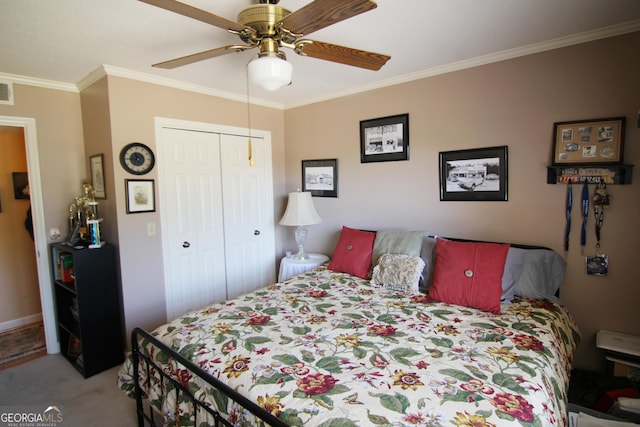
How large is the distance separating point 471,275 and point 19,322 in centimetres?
454

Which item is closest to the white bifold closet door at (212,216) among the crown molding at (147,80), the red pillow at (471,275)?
the crown molding at (147,80)

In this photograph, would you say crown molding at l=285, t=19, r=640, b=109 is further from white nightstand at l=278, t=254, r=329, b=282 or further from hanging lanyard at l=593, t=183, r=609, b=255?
white nightstand at l=278, t=254, r=329, b=282

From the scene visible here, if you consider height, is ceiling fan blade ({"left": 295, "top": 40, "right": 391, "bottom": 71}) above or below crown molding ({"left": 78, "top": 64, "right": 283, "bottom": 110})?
below

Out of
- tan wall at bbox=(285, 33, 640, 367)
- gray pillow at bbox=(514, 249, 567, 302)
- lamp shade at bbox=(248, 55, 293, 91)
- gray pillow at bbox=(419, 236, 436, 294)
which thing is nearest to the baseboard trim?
tan wall at bbox=(285, 33, 640, 367)

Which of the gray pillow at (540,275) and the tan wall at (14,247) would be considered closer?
the gray pillow at (540,275)

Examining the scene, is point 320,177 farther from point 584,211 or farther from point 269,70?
point 584,211

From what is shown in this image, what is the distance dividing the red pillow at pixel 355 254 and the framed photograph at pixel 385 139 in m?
0.75

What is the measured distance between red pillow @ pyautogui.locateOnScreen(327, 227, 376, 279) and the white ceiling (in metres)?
1.42

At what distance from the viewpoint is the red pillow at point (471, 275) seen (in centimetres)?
210

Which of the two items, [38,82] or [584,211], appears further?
[38,82]

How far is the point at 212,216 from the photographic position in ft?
10.9

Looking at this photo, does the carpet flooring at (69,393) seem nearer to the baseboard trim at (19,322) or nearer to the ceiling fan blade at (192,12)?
the baseboard trim at (19,322)

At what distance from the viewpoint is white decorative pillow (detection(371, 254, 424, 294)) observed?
2424 mm

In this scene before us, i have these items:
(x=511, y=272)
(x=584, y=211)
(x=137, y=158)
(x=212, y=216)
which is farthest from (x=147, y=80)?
(x=584, y=211)
